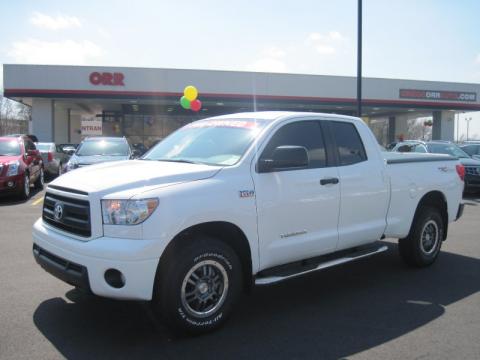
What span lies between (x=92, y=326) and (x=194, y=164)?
172 cm

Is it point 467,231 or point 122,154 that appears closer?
point 467,231

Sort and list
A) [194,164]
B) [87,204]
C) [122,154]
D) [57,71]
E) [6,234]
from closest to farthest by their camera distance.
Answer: [87,204], [194,164], [6,234], [122,154], [57,71]

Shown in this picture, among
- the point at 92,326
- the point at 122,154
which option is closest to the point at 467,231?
the point at 92,326

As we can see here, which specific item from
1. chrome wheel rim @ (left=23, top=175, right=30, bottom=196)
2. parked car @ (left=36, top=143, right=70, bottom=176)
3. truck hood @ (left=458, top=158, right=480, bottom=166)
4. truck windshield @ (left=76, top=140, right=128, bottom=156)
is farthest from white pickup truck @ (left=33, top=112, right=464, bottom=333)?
parked car @ (left=36, top=143, right=70, bottom=176)

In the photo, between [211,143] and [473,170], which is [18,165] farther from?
[473,170]

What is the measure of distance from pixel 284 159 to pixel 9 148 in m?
10.9

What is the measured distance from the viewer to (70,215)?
3.97 m

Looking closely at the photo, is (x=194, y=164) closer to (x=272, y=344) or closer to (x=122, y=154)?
(x=272, y=344)

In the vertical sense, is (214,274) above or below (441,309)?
above

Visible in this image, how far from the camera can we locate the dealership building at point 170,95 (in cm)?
2778

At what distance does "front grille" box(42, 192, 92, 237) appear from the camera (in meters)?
3.78

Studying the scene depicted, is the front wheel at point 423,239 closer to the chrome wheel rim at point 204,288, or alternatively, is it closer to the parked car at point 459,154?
the chrome wheel rim at point 204,288

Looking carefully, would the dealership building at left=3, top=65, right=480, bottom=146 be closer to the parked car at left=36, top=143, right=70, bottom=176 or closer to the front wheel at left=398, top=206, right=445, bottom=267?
the parked car at left=36, top=143, right=70, bottom=176

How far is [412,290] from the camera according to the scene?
17.6 feet
